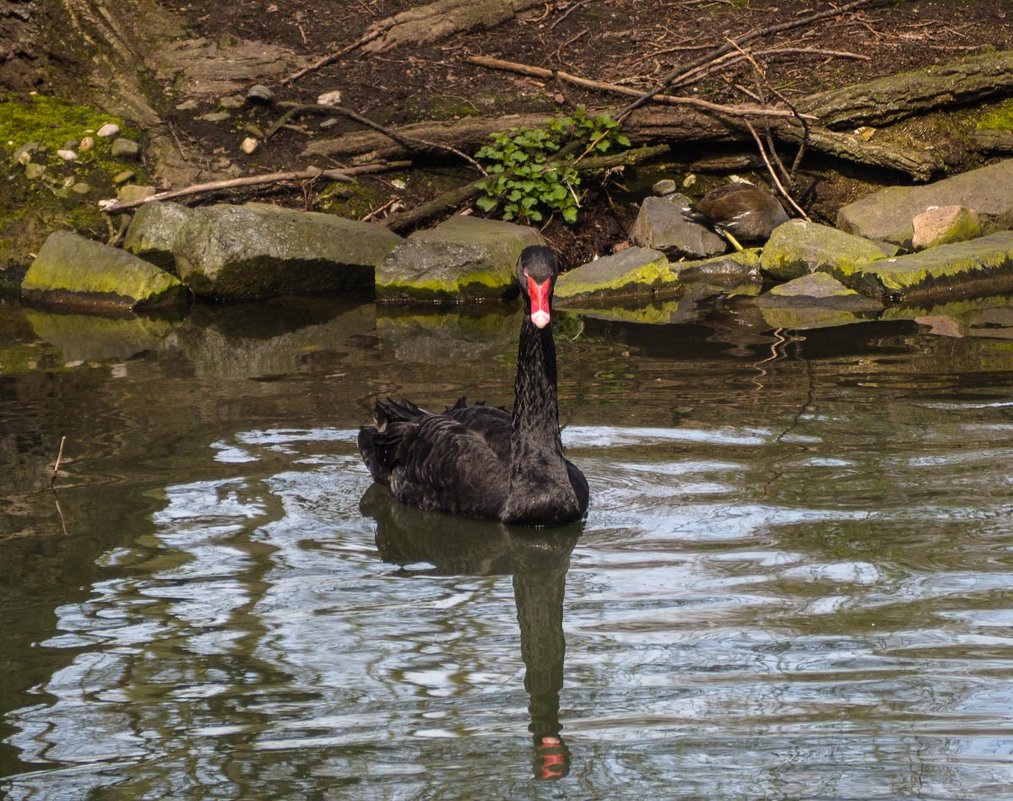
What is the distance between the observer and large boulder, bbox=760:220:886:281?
416 inches

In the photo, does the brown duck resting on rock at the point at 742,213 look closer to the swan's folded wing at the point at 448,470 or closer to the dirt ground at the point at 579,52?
the dirt ground at the point at 579,52

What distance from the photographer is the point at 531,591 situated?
16.1 ft

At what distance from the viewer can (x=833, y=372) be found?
25.7 ft

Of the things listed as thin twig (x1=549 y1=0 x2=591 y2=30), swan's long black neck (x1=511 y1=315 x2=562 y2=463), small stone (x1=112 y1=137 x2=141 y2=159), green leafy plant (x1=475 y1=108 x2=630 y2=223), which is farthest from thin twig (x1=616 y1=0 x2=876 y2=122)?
swan's long black neck (x1=511 y1=315 x2=562 y2=463)

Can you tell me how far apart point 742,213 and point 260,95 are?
176 inches

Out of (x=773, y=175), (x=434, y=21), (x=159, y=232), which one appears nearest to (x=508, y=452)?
(x=159, y=232)

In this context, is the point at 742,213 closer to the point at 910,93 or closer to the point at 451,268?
the point at 910,93

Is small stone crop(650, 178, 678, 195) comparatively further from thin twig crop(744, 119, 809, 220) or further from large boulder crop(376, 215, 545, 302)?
large boulder crop(376, 215, 545, 302)

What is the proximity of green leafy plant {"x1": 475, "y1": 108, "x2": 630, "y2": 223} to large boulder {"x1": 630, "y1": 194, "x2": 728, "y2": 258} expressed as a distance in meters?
0.56

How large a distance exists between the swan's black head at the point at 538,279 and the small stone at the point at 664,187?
7.07 m

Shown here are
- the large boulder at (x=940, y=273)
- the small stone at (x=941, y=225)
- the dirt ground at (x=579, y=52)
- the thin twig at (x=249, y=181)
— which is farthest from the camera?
the dirt ground at (x=579, y=52)

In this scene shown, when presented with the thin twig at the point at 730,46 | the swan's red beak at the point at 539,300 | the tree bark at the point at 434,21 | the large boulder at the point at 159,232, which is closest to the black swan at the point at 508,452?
the swan's red beak at the point at 539,300

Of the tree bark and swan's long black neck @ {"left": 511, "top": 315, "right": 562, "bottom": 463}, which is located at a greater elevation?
the tree bark

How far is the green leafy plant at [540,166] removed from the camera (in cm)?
1169
